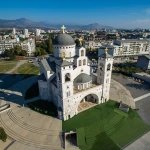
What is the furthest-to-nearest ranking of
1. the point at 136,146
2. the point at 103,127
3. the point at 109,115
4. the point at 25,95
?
the point at 25,95, the point at 109,115, the point at 103,127, the point at 136,146

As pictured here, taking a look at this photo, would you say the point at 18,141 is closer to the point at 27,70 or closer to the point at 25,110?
the point at 25,110

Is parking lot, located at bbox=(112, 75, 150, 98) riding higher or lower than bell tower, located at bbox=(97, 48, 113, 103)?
lower

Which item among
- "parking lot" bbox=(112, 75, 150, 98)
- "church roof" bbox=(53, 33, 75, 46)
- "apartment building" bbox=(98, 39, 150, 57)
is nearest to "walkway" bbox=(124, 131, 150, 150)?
"parking lot" bbox=(112, 75, 150, 98)

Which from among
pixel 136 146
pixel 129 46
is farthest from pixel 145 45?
pixel 136 146

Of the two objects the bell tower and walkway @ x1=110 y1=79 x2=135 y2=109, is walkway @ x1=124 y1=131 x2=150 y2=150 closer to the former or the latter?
walkway @ x1=110 y1=79 x2=135 y2=109

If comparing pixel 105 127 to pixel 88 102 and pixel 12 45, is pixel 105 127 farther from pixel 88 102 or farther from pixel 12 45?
pixel 12 45

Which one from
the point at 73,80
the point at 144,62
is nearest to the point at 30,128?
the point at 73,80
